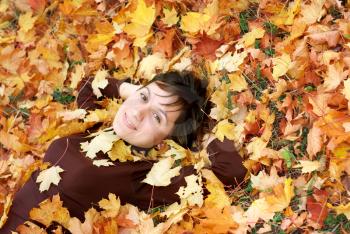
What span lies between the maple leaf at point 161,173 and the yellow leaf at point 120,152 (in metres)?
0.17

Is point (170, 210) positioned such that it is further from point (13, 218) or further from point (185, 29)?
point (185, 29)

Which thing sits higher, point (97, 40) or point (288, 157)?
point (97, 40)

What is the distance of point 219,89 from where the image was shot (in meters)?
3.02

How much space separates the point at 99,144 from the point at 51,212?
1.58ft

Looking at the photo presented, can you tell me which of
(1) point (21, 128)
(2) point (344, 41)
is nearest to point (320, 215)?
(2) point (344, 41)

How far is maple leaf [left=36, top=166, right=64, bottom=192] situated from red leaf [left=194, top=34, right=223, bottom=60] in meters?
1.28

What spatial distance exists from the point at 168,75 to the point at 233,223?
3.49 feet

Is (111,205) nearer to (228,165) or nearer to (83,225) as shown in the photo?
(83,225)

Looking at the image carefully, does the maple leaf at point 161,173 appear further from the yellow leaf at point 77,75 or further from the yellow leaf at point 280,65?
the yellow leaf at point 77,75

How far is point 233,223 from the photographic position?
2.43m

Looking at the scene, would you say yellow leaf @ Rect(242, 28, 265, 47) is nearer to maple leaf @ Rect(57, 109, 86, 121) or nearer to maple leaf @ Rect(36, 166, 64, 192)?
maple leaf @ Rect(57, 109, 86, 121)

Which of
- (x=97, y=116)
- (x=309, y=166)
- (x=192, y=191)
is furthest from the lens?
(x=97, y=116)

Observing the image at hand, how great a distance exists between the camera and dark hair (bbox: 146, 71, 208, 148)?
2.83 meters

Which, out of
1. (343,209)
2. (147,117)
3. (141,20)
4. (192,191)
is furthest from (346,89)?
A: (141,20)
